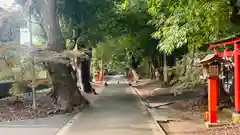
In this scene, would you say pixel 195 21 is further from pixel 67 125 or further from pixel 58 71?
pixel 58 71

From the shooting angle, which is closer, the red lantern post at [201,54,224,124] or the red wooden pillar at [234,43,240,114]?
the red lantern post at [201,54,224,124]

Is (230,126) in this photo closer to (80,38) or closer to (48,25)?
(48,25)

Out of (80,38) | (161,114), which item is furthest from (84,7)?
(161,114)

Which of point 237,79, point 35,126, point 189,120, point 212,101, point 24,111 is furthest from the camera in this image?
point 24,111

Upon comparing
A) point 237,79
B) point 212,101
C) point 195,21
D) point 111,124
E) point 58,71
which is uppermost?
point 195,21

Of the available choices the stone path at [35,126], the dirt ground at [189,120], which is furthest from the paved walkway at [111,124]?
the dirt ground at [189,120]

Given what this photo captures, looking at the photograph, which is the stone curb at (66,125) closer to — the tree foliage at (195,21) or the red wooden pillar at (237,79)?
the tree foliage at (195,21)

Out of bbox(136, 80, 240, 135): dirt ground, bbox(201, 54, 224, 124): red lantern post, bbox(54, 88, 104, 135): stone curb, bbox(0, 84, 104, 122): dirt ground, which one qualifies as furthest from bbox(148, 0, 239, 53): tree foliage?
bbox(0, 84, 104, 122): dirt ground

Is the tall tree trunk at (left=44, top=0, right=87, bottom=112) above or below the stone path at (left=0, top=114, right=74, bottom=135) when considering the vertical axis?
above

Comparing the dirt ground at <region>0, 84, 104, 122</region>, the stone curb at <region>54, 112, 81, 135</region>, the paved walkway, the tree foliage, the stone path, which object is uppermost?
the tree foliage

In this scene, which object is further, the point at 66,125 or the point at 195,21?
the point at 66,125

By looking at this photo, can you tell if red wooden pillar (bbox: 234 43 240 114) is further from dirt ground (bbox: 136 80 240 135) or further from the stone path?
the stone path

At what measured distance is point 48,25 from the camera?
61.0ft

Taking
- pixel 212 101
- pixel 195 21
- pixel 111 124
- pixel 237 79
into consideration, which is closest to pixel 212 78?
pixel 212 101
